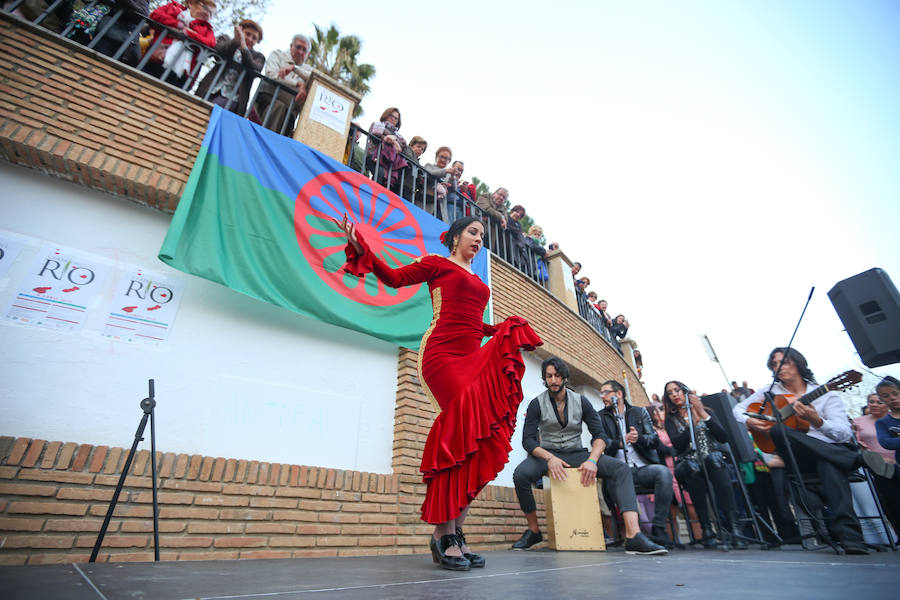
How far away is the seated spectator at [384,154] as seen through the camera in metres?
4.87

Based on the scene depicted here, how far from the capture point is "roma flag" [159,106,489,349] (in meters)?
2.99

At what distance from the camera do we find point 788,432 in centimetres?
302

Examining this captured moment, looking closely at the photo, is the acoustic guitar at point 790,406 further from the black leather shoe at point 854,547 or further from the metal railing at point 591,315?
the metal railing at point 591,315

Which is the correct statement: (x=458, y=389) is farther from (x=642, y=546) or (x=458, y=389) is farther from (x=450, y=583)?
(x=642, y=546)

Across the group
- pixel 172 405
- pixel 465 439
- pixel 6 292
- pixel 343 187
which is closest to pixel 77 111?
pixel 6 292

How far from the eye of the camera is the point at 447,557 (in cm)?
189

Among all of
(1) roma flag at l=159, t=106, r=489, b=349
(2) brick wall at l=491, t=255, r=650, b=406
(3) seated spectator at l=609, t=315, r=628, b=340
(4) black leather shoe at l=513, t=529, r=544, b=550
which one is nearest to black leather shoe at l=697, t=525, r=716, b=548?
(4) black leather shoe at l=513, t=529, r=544, b=550

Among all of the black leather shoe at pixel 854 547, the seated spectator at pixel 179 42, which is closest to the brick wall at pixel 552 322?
the black leather shoe at pixel 854 547

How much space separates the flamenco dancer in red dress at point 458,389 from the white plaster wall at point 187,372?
1.44m

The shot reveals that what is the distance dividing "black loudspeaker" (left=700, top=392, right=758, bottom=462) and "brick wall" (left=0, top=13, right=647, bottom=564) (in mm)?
2416

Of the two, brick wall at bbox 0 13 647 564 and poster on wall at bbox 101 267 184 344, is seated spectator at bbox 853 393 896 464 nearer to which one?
brick wall at bbox 0 13 647 564

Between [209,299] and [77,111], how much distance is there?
165 cm

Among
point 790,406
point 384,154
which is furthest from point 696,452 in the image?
point 384,154

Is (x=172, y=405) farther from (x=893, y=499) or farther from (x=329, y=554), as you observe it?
(x=893, y=499)
